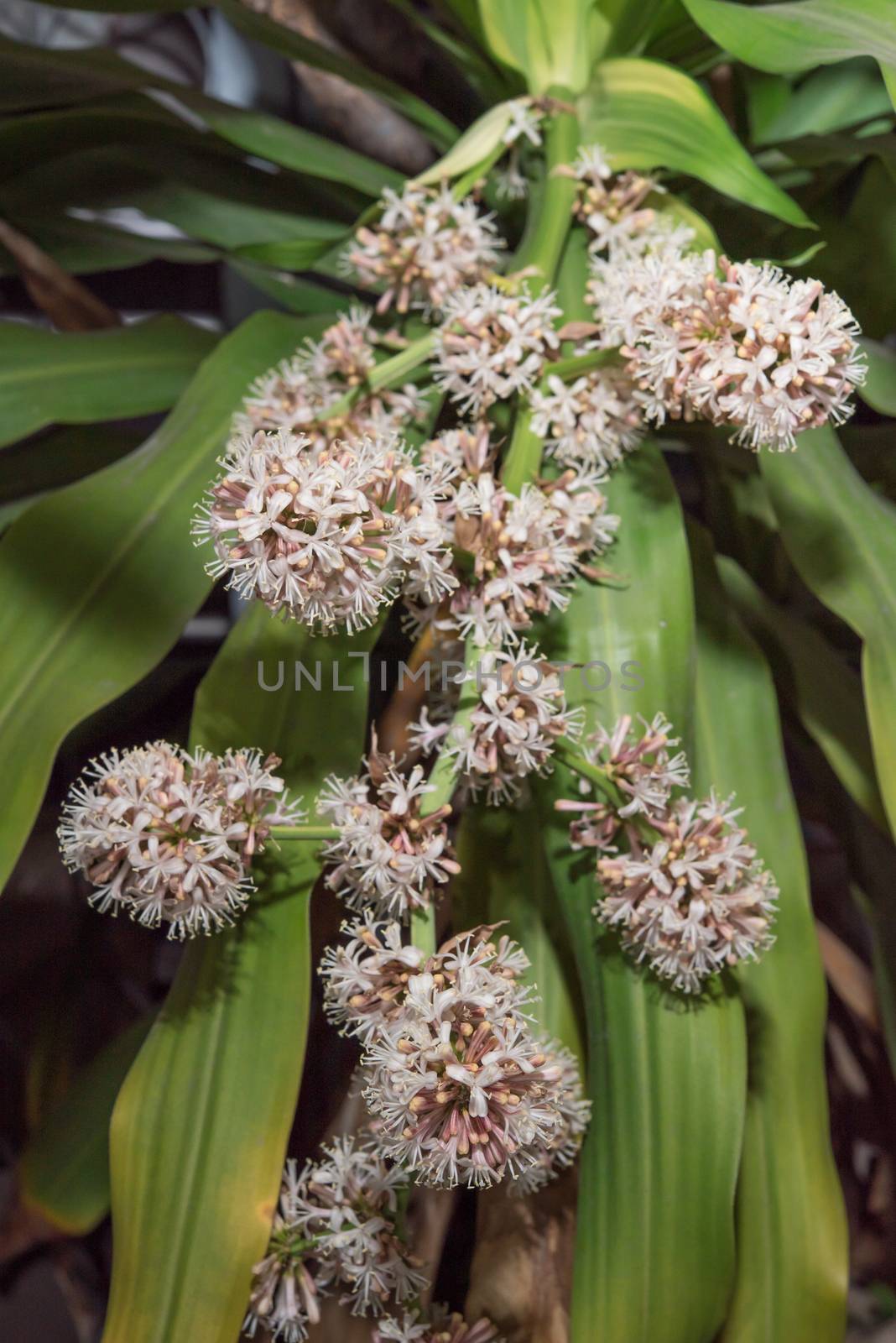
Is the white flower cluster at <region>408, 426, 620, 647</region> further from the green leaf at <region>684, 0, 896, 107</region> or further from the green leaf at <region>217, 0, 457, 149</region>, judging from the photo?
the green leaf at <region>217, 0, 457, 149</region>

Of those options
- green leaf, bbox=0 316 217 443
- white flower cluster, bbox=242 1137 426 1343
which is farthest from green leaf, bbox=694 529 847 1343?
green leaf, bbox=0 316 217 443

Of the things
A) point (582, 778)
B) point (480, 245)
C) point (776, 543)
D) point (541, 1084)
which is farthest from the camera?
point (776, 543)

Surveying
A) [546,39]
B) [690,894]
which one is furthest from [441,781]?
[546,39]

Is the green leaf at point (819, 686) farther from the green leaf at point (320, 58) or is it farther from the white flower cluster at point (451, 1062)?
the green leaf at point (320, 58)

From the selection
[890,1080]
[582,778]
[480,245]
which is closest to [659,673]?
[582,778]

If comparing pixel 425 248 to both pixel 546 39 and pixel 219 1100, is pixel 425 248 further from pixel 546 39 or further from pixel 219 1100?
pixel 219 1100

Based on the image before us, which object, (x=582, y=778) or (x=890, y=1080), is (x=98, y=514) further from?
(x=890, y=1080)

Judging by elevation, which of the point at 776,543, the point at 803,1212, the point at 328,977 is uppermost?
the point at 776,543
